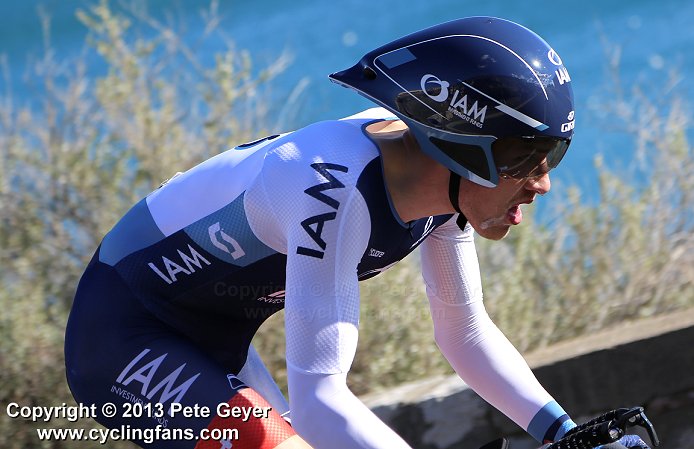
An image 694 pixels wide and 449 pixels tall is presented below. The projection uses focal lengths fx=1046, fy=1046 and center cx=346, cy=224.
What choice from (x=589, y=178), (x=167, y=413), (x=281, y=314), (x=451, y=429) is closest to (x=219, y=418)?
(x=167, y=413)

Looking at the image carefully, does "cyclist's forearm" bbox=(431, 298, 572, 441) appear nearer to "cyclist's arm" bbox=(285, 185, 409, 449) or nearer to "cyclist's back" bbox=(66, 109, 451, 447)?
"cyclist's back" bbox=(66, 109, 451, 447)

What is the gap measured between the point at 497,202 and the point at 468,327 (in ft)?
1.61

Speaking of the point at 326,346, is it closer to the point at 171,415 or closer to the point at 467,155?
the point at 171,415

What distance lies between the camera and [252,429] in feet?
7.26

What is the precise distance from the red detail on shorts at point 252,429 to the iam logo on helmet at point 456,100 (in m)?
0.77

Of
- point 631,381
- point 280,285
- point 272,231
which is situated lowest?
point 631,381

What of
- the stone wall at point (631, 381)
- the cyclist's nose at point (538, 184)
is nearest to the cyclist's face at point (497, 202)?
the cyclist's nose at point (538, 184)

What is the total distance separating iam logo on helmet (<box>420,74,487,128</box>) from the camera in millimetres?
2258

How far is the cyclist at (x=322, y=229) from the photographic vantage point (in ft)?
7.04

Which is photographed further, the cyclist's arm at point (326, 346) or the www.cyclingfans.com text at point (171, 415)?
the www.cyclingfans.com text at point (171, 415)

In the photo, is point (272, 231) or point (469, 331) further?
point (469, 331)

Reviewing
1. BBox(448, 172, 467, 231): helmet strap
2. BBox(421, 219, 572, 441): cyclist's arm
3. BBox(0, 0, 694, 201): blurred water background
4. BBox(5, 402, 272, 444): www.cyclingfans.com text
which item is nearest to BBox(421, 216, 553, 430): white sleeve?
BBox(421, 219, 572, 441): cyclist's arm

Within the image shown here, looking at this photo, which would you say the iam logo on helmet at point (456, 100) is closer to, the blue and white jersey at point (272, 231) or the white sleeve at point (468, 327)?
the blue and white jersey at point (272, 231)

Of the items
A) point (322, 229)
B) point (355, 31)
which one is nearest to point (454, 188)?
point (322, 229)
